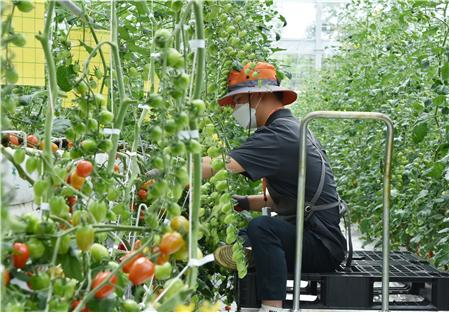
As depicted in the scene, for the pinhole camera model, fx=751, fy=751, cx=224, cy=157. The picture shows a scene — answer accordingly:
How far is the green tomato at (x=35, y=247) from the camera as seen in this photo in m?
0.97

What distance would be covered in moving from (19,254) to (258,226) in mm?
1667

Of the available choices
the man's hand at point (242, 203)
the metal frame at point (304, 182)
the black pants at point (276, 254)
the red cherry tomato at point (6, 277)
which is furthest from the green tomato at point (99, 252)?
the man's hand at point (242, 203)

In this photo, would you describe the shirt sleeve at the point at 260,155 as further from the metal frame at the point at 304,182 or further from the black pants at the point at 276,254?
the metal frame at the point at 304,182

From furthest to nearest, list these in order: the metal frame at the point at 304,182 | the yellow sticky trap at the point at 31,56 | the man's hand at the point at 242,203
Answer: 1. the man's hand at the point at 242,203
2. the metal frame at the point at 304,182
3. the yellow sticky trap at the point at 31,56

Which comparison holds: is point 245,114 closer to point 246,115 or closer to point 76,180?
point 246,115


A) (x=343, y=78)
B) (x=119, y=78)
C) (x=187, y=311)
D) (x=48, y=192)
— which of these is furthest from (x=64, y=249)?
(x=343, y=78)

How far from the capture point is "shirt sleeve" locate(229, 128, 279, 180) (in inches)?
101

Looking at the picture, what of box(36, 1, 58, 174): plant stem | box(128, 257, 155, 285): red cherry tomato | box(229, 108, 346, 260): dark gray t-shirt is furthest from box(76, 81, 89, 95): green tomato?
box(229, 108, 346, 260): dark gray t-shirt

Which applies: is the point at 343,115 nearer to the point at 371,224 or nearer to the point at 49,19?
the point at 49,19

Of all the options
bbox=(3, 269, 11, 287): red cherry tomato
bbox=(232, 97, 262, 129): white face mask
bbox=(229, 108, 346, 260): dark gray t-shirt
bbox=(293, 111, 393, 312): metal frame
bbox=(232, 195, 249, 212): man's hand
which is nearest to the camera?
bbox=(3, 269, 11, 287): red cherry tomato

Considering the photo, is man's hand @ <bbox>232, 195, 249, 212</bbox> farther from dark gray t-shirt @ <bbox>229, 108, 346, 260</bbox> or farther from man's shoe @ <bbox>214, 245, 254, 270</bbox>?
man's shoe @ <bbox>214, 245, 254, 270</bbox>

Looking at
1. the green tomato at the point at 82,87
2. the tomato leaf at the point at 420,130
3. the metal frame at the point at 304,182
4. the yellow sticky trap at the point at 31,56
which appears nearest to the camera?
the green tomato at the point at 82,87

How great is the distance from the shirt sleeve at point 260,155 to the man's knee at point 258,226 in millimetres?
149

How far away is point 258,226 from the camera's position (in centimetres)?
258
